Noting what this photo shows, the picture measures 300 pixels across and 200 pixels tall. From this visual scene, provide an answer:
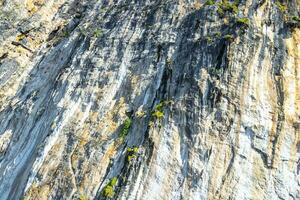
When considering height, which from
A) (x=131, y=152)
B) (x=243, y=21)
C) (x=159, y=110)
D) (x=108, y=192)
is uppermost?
(x=243, y=21)

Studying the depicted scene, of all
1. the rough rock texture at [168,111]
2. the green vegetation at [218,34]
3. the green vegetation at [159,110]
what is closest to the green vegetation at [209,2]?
the rough rock texture at [168,111]

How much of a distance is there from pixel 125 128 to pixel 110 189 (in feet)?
9.52

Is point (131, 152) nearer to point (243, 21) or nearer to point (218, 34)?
point (218, 34)

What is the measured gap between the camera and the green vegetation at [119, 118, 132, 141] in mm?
17109

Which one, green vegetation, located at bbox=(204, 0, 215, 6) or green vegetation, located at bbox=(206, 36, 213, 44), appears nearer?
green vegetation, located at bbox=(206, 36, 213, 44)

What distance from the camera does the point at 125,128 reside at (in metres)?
17.3

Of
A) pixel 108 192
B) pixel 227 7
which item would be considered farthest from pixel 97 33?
pixel 108 192

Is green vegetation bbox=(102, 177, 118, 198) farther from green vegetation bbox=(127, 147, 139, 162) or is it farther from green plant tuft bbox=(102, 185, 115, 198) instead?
green vegetation bbox=(127, 147, 139, 162)

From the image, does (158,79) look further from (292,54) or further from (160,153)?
(292,54)

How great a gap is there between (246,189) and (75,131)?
726cm

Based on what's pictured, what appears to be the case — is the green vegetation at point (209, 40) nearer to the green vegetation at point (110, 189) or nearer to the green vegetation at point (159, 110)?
the green vegetation at point (159, 110)

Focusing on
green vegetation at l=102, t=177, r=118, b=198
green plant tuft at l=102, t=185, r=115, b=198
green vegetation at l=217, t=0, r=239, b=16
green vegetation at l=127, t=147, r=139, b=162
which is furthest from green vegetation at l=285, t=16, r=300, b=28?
green plant tuft at l=102, t=185, r=115, b=198

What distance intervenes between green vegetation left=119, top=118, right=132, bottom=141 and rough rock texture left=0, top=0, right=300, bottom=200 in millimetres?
43

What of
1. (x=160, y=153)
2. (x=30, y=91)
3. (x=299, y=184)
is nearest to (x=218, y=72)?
(x=160, y=153)
